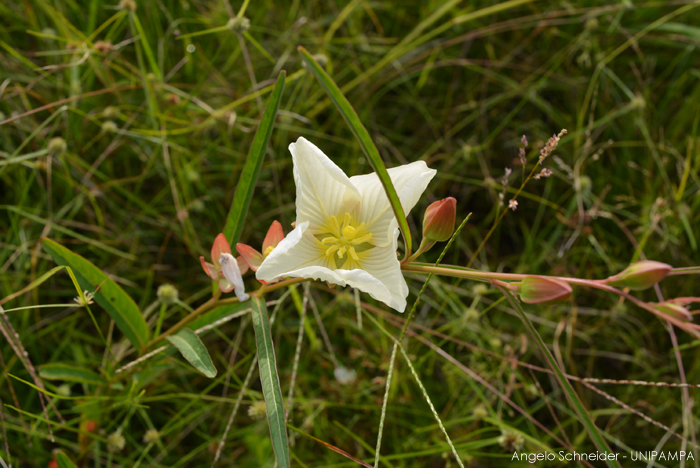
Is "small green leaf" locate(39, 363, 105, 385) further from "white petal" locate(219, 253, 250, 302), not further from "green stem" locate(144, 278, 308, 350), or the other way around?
"white petal" locate(219, 253, 250, 302)

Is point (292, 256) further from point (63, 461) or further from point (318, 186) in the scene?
point (63, 461)

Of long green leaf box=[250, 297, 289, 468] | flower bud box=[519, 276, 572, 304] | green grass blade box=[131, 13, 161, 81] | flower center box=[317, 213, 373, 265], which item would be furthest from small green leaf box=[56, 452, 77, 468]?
green grass blade box=[131, 13, 161, 81]

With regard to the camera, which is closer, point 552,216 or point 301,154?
point 301,154

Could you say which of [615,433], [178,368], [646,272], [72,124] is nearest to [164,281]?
[178,368]

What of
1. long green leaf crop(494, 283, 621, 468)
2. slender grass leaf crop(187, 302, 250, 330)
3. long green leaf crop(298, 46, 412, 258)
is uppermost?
long green leaf crop(298, 46, 412, 258)

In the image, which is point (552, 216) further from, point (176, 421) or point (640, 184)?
point (176, 421)

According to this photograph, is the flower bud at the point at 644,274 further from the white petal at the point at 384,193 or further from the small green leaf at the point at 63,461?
the small green leaf at the point at 63,461

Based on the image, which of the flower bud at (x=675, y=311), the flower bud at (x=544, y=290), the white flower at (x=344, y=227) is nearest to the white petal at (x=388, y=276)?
the white flower at (x=344, y=227)
